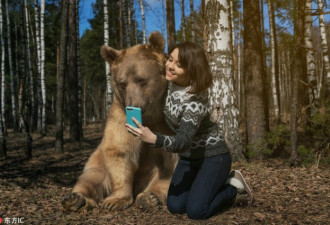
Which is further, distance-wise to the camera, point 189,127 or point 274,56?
point 274,56

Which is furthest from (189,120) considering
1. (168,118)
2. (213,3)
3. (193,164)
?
(213,3)

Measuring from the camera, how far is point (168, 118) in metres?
2.98

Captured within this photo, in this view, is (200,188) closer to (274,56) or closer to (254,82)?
(254,82)

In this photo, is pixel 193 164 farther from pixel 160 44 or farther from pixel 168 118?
pixel 160 44

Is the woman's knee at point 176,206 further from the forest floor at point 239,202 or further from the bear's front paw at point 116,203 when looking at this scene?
the bear's front paw at point 116,203

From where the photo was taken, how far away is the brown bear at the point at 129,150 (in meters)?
3.05

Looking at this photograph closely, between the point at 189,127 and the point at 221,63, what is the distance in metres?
2.52

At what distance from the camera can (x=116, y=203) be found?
315 cm

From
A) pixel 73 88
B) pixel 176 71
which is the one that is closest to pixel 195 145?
pixel 176 71

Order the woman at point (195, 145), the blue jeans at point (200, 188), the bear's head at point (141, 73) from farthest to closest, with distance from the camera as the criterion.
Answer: the bear's head at point (141, 73) → the blue jeans at point (200, 188) → the woman at point (195, 145)

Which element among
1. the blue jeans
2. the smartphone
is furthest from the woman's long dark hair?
the blue jeans

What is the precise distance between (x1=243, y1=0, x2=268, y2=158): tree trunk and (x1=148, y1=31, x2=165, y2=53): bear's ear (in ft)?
9.57

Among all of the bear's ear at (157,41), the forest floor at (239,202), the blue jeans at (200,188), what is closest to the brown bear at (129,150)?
the bear's ear at (157,41)

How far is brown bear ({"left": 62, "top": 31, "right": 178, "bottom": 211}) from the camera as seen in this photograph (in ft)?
10.0
